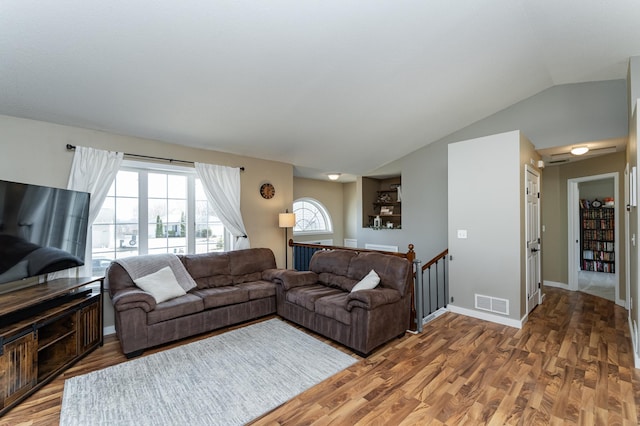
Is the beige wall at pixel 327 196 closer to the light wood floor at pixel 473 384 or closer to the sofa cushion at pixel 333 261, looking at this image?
the sofa cushion at pixel 333 261

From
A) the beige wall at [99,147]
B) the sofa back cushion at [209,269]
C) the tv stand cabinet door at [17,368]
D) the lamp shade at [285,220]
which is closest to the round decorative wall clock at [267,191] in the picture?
the beige wall at [99,147]

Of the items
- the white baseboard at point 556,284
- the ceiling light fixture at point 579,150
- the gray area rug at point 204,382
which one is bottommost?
the gray area rug at point 204,382

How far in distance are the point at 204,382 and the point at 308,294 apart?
1.41 metres

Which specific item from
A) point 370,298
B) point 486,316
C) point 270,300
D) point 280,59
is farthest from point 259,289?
point 486,316

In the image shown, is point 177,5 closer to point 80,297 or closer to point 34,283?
point 80,297

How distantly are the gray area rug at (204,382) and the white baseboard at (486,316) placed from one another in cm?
214

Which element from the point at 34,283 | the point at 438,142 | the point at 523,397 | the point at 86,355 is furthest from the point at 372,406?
the point at 438,142

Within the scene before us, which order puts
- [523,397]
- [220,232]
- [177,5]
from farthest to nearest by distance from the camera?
[220,232] < [523,397] < [177,5]

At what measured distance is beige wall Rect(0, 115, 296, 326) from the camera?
9.64ft

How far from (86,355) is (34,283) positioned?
2.96ft

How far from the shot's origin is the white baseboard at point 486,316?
3605 millimetres

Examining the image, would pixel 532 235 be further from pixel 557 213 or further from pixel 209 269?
pixel 209 269

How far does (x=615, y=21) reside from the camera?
2.54 meters

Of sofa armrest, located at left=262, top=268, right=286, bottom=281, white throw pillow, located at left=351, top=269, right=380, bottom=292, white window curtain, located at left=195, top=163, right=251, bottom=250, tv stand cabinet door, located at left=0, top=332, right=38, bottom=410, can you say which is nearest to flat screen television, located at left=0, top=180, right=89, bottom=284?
tv stand cabinet door, located at left=0, top=332, right=38, bottom=410
